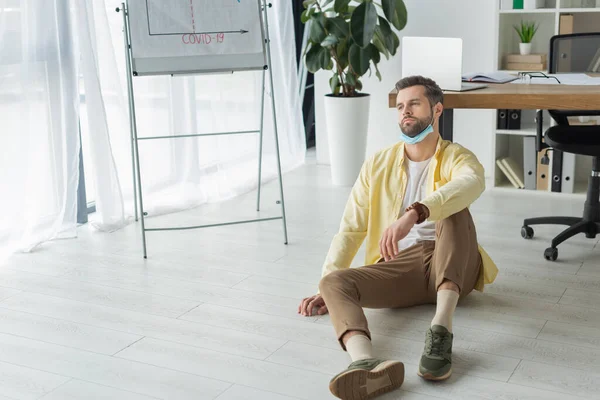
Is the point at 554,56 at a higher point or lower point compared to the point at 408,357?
higher

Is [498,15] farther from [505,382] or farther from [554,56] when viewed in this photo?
[505,382]

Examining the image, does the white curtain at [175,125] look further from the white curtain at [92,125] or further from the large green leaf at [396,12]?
the large green leaf at [396,12]

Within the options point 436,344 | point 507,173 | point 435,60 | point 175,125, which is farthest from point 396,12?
point 436,344

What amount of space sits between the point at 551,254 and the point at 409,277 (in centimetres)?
95

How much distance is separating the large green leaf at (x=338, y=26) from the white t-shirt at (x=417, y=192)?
189cm

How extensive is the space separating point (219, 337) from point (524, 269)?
4.43 feet

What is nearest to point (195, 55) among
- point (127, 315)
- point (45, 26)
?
point (45, 26)

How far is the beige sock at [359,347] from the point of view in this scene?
7.26 ft

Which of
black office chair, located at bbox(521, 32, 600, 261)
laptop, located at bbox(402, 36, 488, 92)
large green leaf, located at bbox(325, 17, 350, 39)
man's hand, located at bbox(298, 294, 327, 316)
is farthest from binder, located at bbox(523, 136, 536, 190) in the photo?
man's hand, located at bbox(298, 294, 327, 316)

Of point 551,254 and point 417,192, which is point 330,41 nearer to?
point 551,254

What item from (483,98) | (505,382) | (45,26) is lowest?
(505,382)

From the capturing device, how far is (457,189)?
244cm

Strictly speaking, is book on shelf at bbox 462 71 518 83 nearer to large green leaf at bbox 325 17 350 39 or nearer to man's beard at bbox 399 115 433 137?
man's beard at bbox 399 115 433 137

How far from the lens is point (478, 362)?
236 cm
